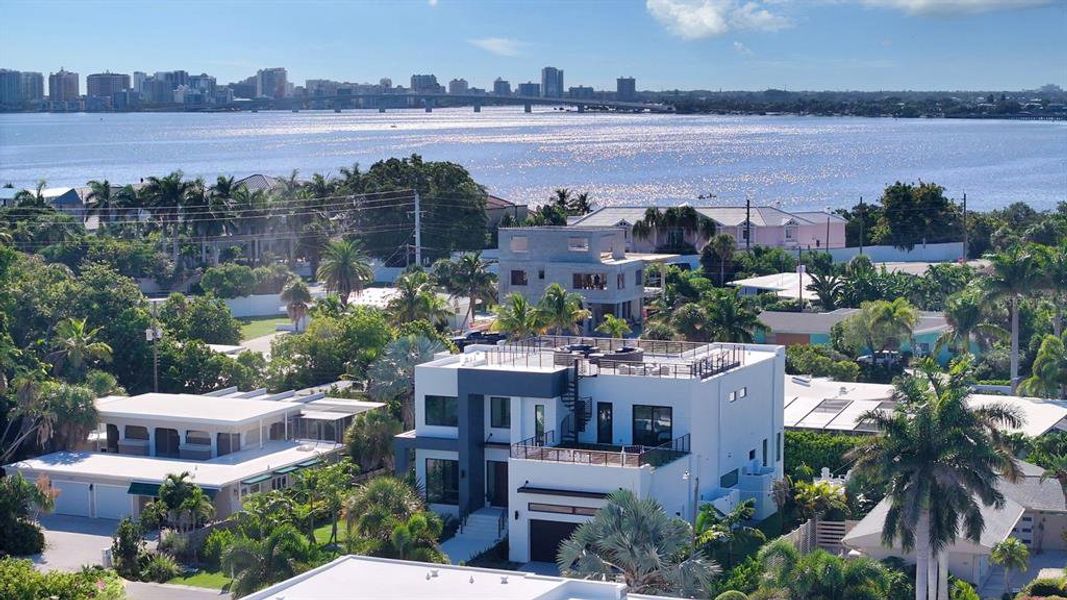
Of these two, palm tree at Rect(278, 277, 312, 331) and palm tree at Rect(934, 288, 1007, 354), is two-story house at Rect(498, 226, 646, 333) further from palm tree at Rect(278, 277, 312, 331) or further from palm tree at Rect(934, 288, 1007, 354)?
palm tree at Rect(934, 288, 1007, 354)

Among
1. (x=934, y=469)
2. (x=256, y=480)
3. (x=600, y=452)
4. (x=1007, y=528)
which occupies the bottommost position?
(x=1007, y=528)

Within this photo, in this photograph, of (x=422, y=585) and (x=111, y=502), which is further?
(x=111, y=502)

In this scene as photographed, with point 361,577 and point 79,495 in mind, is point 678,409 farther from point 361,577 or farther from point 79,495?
point 79,495

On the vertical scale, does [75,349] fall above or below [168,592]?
above

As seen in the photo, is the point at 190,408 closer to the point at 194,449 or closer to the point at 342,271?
the point at 194,449

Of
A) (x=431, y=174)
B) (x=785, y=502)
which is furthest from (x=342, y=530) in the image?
(x=431, y=174)

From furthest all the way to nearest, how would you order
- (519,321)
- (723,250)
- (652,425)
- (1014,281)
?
(723,250)
(1014,281)
(519,321)
(652,425)

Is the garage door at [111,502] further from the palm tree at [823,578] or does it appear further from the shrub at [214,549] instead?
the palm tree at [823,578]

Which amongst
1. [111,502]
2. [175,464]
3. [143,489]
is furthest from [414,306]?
[143,489]
